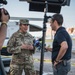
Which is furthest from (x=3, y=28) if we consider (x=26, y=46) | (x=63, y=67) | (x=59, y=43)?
(x=26, y=46)

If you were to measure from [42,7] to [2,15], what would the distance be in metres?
2.88

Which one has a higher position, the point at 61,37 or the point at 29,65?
the point at 61,37

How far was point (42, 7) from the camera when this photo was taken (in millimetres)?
6020

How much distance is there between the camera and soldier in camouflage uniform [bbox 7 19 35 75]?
625 centimetres

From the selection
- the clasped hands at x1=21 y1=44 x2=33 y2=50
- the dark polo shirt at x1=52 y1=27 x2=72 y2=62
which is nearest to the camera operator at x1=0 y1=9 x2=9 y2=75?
the dark polo shirt at x1=52 y1=27 x2=72 y2=62

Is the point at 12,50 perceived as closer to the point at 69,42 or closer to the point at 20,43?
the point at 20,43

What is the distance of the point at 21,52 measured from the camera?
6.25 metres

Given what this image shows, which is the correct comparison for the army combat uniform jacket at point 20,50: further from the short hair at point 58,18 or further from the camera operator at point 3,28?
the camera operator at point 3,28

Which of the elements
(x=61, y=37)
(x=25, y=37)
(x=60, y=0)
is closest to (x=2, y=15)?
(x=61, y=37)

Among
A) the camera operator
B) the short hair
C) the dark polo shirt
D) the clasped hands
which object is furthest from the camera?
the clasped hands

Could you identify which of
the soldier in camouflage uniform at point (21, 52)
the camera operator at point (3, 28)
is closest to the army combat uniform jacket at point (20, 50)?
the soldier in camouflage uniform at point (21, 52)

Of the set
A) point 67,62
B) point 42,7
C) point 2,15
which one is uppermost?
point 2,15

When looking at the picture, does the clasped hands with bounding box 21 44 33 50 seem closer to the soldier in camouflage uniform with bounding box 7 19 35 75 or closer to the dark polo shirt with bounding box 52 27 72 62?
the soldier in camouflage uniform with bounding box 7 19 35 75

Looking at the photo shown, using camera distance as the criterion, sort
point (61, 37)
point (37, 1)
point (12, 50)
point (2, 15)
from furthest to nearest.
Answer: point (12, 50) < point (37, 1) < point (61, 37) < point (2, 15)
